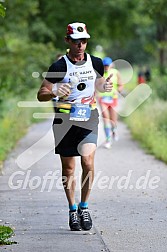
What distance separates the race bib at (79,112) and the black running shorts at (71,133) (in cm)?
6

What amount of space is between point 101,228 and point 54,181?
4.03 meters

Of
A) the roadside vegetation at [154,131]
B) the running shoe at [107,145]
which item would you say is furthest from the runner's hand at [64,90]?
the running shoe at [107,145]

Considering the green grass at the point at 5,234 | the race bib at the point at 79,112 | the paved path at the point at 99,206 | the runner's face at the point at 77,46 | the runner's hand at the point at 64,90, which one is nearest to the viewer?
the green grass at the point at 5,234

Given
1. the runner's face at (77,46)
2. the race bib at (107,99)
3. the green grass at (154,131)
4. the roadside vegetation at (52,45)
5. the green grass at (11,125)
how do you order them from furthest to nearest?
the roadside vegetation at (52,45), the race bib at (107,99), the green grass at (11,125), the green grass at (154,131), the runner's face at (77,46)

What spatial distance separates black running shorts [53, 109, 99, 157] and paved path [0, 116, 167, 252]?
0.87m

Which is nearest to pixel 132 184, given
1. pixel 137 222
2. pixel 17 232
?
pixel 137 222

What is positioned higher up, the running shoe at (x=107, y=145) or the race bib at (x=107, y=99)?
the race bib at (x=107, y=99)

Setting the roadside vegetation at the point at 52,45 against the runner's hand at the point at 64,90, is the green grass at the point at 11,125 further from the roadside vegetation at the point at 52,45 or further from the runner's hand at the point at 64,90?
the runner's hand at the point at 64,90

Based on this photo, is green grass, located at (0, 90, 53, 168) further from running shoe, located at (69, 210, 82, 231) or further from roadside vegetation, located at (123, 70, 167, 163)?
running shoe, located at (69, 210, 82, 231)

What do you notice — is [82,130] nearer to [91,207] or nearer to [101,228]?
[101,228]

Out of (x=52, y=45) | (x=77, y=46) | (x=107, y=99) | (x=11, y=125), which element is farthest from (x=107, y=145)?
(x=52, y=45)

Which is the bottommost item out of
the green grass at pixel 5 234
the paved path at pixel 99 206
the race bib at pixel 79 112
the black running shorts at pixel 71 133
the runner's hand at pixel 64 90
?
the paved path at pixel 99 206

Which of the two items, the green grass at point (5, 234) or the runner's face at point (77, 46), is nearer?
the green grass at point (5, 234)

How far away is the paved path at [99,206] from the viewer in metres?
7.88
